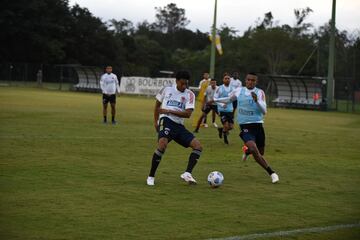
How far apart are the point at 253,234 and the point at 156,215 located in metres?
1.46

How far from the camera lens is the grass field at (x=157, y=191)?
7.99 metres

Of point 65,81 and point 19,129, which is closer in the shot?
point 19,129

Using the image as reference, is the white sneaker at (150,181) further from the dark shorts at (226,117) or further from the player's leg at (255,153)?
the dark shorts at (226,117)

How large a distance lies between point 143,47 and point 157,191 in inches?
3614

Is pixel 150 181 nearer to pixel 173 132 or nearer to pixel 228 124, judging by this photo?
pixel 173 132

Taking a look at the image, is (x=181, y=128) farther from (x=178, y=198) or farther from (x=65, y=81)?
(x=65, y=81)

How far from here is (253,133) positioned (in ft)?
40.8

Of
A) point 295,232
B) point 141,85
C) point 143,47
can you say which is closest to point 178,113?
point 295,232

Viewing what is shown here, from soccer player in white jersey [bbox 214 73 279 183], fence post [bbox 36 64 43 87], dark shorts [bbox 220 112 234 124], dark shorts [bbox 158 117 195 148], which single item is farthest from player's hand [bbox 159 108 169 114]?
fence post [bbox 36 64 43 87]

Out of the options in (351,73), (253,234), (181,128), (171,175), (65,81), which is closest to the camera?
(253,234)

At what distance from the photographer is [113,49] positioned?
9188cm

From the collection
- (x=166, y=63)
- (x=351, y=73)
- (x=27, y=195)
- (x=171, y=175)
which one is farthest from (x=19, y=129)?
(x=166, y=63)

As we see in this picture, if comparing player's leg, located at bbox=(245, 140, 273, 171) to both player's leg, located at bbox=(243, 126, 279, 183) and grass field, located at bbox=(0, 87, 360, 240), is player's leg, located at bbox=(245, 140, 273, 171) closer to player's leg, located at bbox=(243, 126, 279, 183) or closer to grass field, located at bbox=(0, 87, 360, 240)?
player's leg, located at bbox=(243, 126, 279, 183)

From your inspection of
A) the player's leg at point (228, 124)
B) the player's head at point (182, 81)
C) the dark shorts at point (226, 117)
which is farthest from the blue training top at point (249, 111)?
the dark shorts at point (226, 117)
